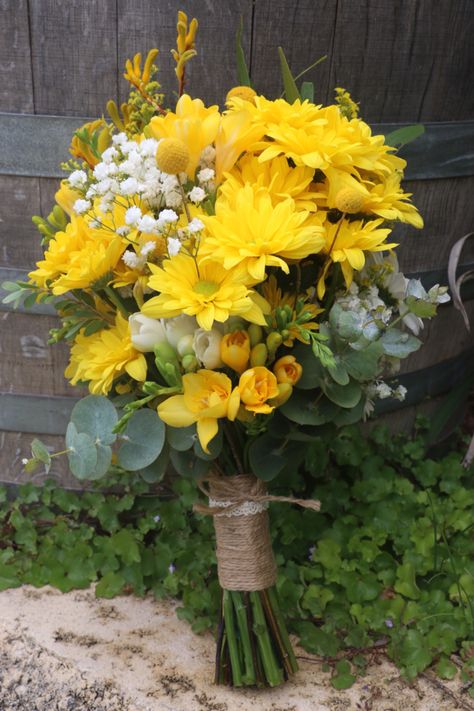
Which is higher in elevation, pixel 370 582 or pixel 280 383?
pixel 280 383

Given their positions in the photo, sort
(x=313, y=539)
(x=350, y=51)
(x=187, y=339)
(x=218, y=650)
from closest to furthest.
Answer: (x=187, y=339), (x=218, y=650), (x=350, y=51), (x=313, y=539)

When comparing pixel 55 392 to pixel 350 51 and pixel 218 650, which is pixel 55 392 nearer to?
pixel 218 650

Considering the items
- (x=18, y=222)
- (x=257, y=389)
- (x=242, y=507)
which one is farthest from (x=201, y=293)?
(x=18, y=222)

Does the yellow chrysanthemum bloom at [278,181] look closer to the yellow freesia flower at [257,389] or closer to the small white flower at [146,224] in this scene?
the small white flower at [146,224]

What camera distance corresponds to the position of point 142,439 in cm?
110

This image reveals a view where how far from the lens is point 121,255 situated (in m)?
1.11

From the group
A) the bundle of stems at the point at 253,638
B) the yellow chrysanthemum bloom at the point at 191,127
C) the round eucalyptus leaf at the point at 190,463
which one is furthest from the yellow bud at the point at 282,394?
the bundle of stems at the point at 253,638

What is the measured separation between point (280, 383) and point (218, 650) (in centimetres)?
59

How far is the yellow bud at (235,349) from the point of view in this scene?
1.02m

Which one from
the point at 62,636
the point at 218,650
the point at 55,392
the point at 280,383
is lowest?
the point at 62,636

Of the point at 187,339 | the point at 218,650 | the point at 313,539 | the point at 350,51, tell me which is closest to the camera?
the point at 187,339

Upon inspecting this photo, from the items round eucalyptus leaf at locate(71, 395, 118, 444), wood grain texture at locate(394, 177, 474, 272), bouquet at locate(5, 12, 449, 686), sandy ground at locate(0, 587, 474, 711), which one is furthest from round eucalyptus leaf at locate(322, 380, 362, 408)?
wood grain texture at locate(394, 177, 474, 272)

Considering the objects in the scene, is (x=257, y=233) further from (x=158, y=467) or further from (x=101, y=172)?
(x=158, y=467)

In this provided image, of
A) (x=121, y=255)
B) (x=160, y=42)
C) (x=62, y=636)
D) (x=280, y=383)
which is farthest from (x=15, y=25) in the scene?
(x=62, y=636)
